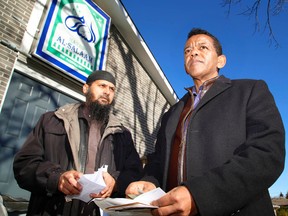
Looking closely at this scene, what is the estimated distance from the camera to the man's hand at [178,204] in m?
0.97

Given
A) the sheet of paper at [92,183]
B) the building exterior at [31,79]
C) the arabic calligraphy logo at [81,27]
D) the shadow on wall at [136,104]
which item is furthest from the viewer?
the shadow on wall at [136,104]

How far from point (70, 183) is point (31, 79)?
13.8ft

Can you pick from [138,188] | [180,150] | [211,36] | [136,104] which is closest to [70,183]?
[138,188]

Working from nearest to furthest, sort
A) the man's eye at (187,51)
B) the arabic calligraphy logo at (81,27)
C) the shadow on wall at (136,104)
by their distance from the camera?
the man's eye at (187,51), the arabic calligraphy logo at (81,27), the shadow on wall at (136,104)

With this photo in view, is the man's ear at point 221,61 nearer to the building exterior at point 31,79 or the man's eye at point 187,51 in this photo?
the man's eye at point 187,51

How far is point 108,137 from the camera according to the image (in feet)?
8.35

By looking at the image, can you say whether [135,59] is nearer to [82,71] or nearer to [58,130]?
[82,71]

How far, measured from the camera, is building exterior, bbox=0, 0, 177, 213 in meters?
4.60

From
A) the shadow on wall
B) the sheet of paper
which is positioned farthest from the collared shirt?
the shadow on wall

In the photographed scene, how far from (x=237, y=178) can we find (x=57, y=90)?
5.47m

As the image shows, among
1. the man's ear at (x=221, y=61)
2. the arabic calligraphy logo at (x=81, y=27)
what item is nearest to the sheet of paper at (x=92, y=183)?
the man's ear at (x=221, y=61)

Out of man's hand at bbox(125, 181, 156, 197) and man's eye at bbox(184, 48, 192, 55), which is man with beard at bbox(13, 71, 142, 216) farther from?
man's eye at bbox(184, 48, 192, 55)

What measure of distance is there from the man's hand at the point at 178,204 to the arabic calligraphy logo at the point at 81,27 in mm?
5902

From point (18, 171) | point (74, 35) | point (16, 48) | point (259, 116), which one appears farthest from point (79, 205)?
point (74, 35)
